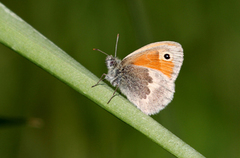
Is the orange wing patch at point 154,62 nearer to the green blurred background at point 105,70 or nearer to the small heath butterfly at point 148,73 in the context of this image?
the small heath butterfly at point 148,73

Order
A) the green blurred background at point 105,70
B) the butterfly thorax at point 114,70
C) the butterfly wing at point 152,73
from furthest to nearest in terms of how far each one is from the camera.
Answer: the green blurred background at point 105,70 → the butterfly thorax at point 114,70 → the butterfly wing at point 152,73

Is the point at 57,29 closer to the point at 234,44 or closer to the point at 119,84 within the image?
the point at 119,84

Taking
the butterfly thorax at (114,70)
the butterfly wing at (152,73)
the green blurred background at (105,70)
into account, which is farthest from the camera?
the green blurred background at (105,70)

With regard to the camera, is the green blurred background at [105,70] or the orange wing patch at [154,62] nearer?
the orange wing patch at [154,62]

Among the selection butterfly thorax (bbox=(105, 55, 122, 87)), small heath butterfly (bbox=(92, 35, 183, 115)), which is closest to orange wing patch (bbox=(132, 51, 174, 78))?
small heath butterfly (bbox=(92, 35, 183, 115))

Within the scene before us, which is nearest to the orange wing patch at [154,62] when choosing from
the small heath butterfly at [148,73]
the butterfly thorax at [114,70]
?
the small heath butterfly at [148,73]

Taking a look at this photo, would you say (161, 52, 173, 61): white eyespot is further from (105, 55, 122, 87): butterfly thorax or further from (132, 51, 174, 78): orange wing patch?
(105, 55, 122, 87): butterfly thorax
